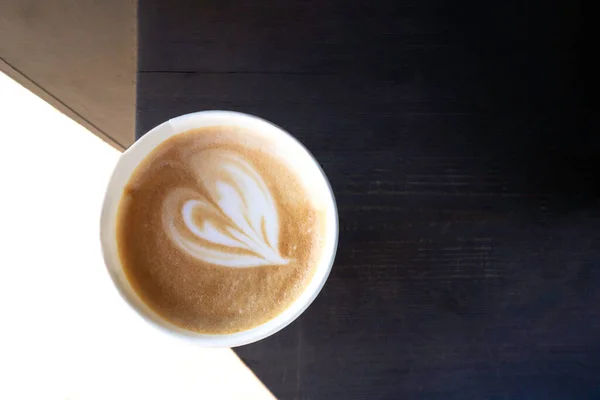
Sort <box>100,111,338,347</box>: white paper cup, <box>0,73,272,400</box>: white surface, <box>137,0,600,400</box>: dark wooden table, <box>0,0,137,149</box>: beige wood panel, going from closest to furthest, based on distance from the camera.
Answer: <box>100,111,338,347</box>: white paper cup, <box>137,0,600,400</box>: dark wooden table, <box>0,73,272,400</box>: white surface, <box>0,0,137,149</box>: beige wood panel

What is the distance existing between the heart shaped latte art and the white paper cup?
0.06 m

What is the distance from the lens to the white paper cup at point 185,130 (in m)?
0.60

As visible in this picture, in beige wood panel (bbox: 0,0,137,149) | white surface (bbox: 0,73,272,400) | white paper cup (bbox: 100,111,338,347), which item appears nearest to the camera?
white paper cup (bbox: 100,111,338,347)

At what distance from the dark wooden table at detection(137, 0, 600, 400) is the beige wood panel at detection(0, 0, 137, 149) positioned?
534 millimetres

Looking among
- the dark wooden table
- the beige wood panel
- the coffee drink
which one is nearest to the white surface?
the beige wood panel

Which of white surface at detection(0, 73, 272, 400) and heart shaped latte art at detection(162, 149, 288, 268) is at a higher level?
heart shaped latte art at detection(162, 149, 288, 268)

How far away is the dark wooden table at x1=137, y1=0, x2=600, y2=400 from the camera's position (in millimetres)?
719

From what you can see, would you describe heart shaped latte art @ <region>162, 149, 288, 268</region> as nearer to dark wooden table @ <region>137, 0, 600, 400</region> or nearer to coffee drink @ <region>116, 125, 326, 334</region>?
coffee drink @ <region>116, 125, 326, 334</region>

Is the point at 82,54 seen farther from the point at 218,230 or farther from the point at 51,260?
the point at 218,230

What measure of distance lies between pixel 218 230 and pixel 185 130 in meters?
0.15

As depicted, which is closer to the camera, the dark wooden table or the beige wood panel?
the dark wooden table

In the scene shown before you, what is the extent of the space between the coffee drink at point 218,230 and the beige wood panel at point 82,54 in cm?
64

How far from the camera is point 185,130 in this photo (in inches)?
25.6

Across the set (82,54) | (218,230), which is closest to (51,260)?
(82,54)
